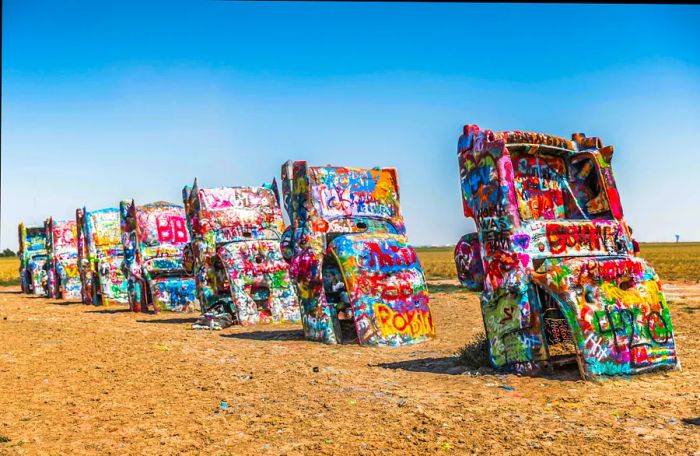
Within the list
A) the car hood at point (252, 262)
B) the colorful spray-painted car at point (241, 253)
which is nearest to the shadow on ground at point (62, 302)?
the colorful spray-painted car at point (241, 253)

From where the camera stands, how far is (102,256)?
20.6 m

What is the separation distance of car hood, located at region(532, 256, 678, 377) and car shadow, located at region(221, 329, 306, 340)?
5.14 metres

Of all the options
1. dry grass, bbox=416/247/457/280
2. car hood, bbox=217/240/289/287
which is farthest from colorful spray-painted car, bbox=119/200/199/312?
dry grass, bbox=416/247/457/280

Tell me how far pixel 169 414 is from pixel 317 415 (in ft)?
4.26

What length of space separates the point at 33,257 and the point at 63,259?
16.4ft

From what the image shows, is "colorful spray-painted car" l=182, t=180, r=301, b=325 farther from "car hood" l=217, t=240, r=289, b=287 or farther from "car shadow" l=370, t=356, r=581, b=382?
"car shadow" l=370, t=356, r=581, b=382

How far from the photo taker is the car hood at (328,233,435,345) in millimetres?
9766

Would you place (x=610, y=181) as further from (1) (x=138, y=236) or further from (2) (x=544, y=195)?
(1) (x=138, y=236)

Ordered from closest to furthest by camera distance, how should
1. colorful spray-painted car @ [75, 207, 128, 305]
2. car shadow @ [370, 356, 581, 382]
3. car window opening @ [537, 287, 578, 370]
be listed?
car shadow @ [370, 356, 581, 382], car window opening @ [537, 287, 578, 370], colorful spray-painted car @ [75, 207, 128, 305]

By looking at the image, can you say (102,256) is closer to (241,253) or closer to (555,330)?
(241,253)

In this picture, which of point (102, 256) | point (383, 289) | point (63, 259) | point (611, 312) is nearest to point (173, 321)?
point (383, 289)

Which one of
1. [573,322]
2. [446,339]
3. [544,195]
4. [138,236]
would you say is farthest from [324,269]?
[138,236]

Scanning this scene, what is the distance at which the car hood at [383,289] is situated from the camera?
9.77 metres

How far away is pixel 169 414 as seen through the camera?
20.0 feet
